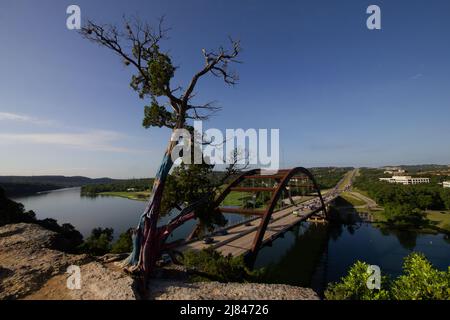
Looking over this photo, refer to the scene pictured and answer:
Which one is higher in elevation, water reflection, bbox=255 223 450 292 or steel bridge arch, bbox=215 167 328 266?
steel bridge arch, bbox=215 167 328 266

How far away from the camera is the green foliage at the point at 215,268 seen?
12.0 meters

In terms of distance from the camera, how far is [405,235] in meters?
42.3

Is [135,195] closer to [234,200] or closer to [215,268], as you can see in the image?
[234,200]

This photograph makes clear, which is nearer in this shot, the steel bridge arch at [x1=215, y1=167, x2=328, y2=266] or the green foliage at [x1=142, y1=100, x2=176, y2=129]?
the green foliage at [x1=142, y1=100, x2=176, y2=129]

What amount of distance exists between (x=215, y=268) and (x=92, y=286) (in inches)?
258

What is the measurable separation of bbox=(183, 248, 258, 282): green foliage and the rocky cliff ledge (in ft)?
11.0

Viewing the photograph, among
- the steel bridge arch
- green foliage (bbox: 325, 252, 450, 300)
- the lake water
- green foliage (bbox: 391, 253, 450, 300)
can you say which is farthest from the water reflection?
green foliage (bbox: 391, 253, 450, 300)

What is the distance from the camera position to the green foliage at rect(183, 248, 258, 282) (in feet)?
39.3

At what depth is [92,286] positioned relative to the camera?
7281 mm

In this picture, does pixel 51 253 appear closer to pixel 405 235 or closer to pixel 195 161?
pixel 195 161

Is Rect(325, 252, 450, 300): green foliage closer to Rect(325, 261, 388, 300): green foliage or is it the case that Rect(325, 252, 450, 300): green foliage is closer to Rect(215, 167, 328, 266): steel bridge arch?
Rect(325, 261, 388, 300): green foliage

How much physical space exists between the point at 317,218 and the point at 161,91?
2111 inches

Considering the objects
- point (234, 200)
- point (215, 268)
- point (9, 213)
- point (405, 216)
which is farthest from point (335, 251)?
point (234, 200)
